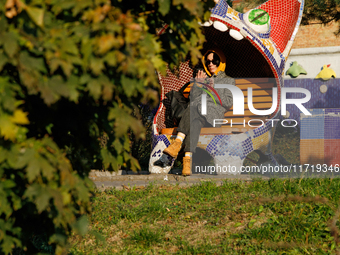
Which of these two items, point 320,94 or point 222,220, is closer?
point 222,220

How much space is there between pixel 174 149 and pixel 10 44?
12.6ft

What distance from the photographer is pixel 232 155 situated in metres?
5.08

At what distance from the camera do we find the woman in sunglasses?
5160 mm

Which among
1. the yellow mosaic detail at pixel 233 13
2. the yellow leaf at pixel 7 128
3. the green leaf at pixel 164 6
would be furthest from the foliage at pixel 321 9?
the yellow leaf at pixel 7 128

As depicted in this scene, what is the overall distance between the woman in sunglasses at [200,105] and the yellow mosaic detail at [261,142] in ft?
2.21

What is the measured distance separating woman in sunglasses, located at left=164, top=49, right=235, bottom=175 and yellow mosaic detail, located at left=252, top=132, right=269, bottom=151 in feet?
2.21

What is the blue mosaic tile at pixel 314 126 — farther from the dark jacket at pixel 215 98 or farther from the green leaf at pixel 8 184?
the green leaf at pixel 8 184

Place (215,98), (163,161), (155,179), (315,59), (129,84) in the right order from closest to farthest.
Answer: (129,84) → (155,179) → (163,161) → (215,98) → (315,59)

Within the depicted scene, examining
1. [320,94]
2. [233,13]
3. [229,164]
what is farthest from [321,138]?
[320,94]

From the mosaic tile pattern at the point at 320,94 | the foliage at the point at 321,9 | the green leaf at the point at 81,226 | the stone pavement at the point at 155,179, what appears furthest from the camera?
the foliage at the point at 321,9

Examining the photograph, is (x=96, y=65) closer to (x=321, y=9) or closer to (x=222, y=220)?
(x=222, y=220)

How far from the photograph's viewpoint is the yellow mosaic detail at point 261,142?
520cm

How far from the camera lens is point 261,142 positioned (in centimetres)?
524

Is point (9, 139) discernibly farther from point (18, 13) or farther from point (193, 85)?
point (193, 85)
